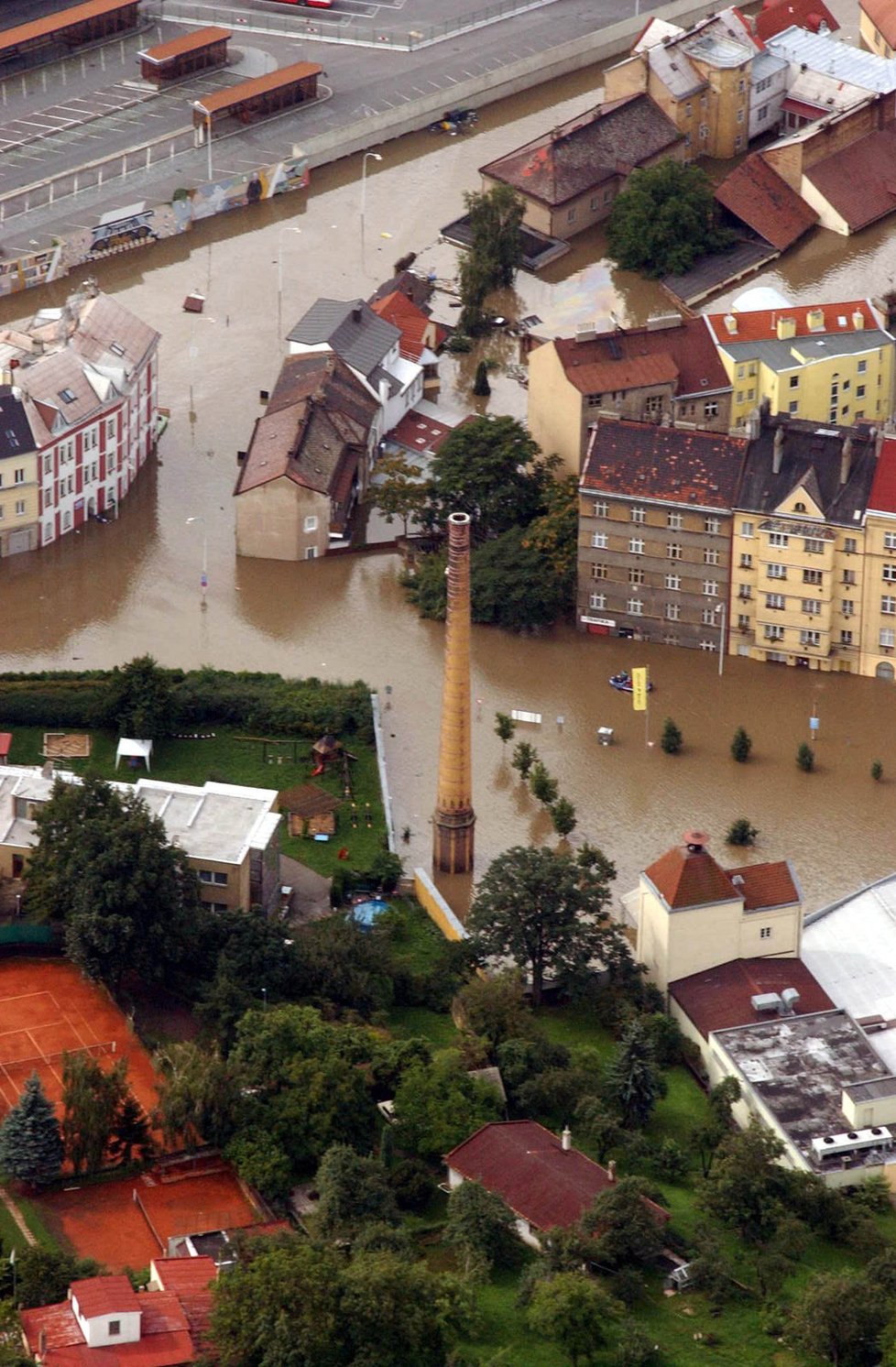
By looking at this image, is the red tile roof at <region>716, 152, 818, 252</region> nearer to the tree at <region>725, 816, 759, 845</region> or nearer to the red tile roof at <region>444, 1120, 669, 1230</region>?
the tree at <region>725, 816, 759, 845</region>

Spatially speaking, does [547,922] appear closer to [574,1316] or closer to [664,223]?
[574,1316]

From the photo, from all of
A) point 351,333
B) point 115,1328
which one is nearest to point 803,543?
point 351,333

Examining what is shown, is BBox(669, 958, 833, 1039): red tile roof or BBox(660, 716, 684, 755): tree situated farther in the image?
BBox(660, 716, 684, 755): tree

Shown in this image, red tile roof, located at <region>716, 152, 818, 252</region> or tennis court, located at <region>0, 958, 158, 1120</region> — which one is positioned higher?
red tile roof, located at <region>716, 152, 818, 252</region>

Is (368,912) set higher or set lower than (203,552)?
lower

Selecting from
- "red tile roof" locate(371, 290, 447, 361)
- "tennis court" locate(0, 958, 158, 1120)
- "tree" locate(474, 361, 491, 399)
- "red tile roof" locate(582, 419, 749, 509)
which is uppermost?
"red tile roof" locate(582, 419, 749, 509)

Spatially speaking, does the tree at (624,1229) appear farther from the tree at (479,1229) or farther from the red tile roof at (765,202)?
the red tile roof at (765,202)

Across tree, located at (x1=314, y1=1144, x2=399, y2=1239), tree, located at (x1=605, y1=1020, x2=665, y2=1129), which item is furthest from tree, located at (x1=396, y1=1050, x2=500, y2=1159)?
tree, located at (x1=605, y1=1020, x2=665, y2=1129)
